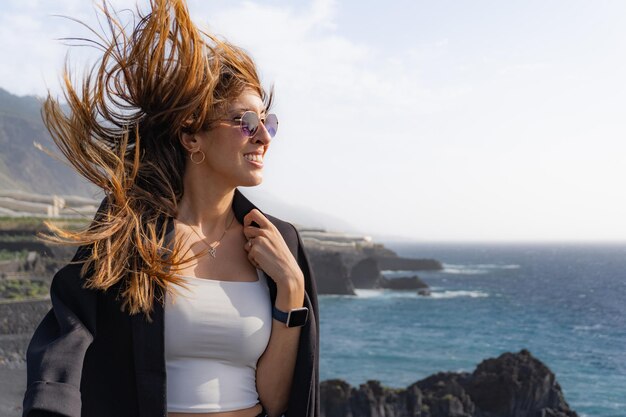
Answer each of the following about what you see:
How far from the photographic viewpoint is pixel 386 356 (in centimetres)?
4950

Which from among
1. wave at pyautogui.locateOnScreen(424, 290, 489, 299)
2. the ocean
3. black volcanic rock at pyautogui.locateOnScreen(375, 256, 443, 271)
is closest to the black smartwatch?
the ocean

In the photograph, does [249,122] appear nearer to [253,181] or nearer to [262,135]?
[262,135]

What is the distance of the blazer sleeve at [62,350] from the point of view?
82.1 inches

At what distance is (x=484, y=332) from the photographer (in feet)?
201

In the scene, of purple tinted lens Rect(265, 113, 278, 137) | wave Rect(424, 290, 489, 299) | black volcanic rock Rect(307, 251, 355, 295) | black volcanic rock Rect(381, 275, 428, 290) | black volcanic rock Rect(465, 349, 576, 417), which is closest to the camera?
purple tinted lens Rect(265, 113, 278, 137)

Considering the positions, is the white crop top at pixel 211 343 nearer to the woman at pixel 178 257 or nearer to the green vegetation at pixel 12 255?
the woman at pixel 178 257

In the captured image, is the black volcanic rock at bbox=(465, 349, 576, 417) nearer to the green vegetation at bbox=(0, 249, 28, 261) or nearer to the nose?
the nose

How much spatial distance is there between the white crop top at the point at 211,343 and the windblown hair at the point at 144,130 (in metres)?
0.11

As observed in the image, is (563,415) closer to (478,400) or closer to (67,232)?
(478,400)

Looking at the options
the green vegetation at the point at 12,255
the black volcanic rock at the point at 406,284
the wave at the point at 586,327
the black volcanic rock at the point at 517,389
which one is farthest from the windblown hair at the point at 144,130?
the black volcanic rock at the point at 406,284

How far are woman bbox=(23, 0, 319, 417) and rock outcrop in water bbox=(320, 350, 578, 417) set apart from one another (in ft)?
69.1

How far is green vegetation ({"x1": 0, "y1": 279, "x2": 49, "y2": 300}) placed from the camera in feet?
98.9

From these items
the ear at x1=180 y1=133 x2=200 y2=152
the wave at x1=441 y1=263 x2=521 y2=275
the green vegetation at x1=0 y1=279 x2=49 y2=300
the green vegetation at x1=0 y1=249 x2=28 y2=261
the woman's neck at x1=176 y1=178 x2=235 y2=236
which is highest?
the ear at x1=180 y1=133 x2=200 y2=152

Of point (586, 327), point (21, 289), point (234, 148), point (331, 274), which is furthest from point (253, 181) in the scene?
point (331, 274)
